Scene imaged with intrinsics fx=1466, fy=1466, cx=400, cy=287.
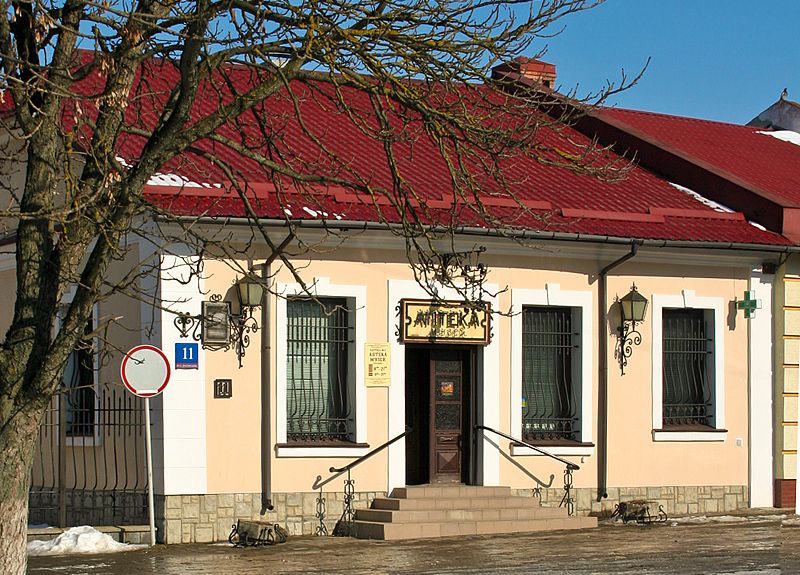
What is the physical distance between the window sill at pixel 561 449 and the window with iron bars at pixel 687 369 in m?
1.47

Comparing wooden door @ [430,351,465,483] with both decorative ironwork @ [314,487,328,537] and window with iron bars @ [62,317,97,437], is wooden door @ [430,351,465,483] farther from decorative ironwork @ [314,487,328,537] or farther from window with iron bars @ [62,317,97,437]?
window with iron bars @ [62,317,97,437]

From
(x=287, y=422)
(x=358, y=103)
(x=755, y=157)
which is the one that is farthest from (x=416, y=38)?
(x=755, y=157)

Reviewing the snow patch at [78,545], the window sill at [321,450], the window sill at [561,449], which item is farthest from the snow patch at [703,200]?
the snow patch at [78,545]

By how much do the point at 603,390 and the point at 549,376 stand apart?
2.52 ft

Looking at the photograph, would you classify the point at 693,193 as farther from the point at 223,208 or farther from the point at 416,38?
the point at 416,38

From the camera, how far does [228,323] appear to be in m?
17.7

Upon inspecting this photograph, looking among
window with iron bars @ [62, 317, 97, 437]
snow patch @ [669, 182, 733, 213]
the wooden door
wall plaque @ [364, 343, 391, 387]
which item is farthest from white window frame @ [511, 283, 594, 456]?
window with iron bars @ [62, 317, 97, 437]

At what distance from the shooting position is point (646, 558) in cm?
1577

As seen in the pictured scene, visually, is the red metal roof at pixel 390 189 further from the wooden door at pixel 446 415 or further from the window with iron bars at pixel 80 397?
the window with iron bars at pixel 80 397

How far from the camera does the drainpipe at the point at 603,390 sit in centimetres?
2012

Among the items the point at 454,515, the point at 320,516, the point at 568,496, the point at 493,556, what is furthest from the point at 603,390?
the point at 493,556

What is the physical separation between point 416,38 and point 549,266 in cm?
917

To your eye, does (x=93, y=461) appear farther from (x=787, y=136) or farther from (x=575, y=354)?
(x=787, y=136)

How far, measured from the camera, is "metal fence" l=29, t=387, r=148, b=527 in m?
17.8
